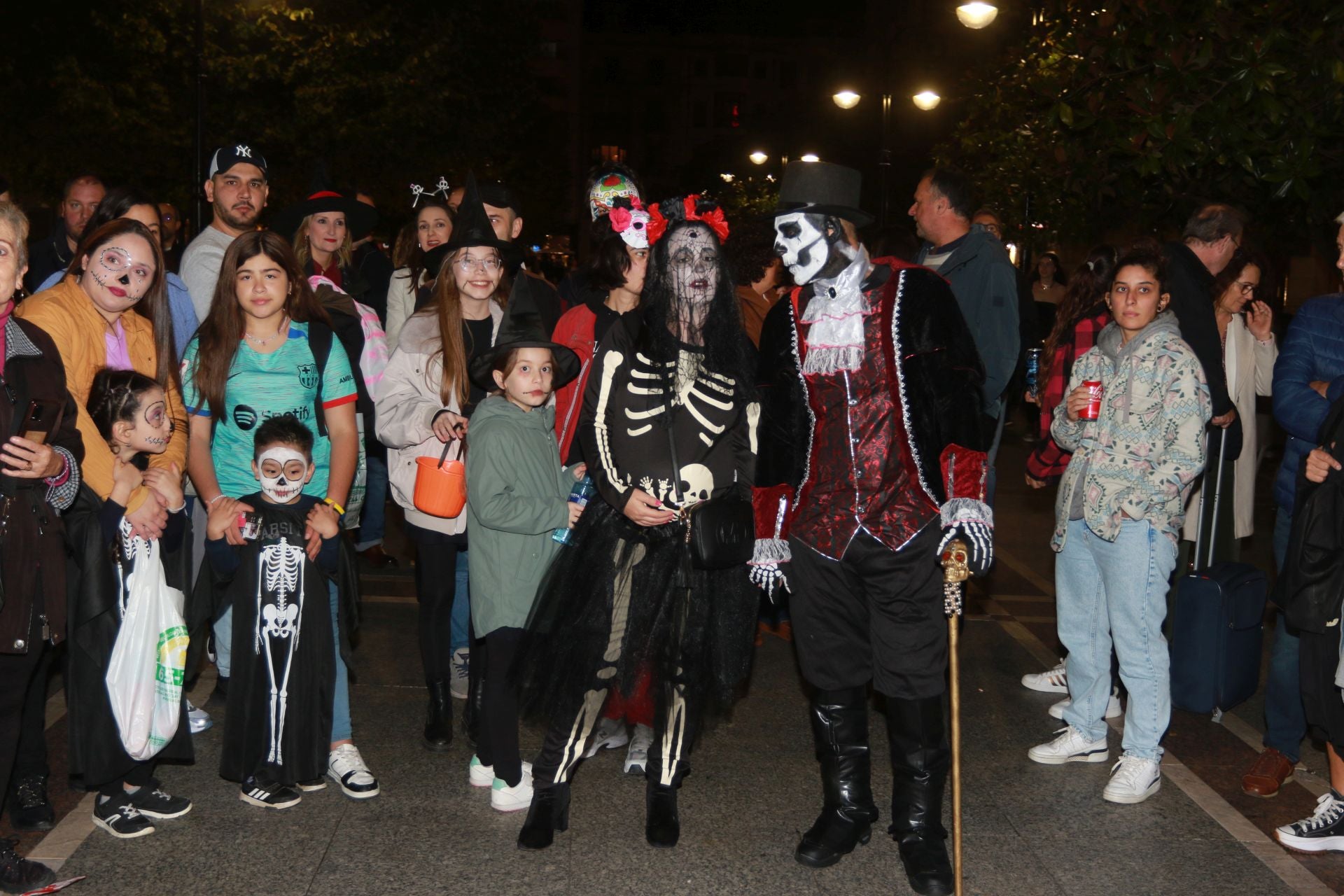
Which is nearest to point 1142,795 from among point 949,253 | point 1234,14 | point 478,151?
point 949,253

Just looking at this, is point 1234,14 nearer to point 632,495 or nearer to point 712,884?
point 632,495

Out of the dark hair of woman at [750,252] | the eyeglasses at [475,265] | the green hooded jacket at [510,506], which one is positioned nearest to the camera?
the green hooded jacket at [510,506]

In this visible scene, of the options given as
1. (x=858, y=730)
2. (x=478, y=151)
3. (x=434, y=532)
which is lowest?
(x=858, y=730)

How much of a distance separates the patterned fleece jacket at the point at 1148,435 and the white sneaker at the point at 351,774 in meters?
2.97

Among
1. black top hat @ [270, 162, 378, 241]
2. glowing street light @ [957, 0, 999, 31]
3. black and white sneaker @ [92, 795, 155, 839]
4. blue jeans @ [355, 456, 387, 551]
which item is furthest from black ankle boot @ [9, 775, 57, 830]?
glowing street light @ [957, 0, 999, 31]

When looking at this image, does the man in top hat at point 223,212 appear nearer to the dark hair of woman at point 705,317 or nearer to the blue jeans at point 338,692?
the blue jeans at point 338,692

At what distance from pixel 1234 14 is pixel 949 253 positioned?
2.33 metres

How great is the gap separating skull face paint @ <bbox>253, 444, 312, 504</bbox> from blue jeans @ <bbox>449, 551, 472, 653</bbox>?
95 centimetres

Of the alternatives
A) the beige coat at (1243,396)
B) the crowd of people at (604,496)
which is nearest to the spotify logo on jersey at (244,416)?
the crowd of people at (604,496)

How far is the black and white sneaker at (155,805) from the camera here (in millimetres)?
4684

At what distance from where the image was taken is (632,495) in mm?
4430

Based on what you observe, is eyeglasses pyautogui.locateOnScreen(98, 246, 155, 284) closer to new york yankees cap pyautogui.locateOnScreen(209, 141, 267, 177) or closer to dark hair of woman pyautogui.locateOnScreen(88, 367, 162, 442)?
dark hair of woman pyautogui.locateOnScreen(88, 367, 162, 442)

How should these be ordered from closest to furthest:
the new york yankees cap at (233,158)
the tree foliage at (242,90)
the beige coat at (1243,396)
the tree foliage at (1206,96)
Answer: the new york yankees cap at (233,158) < the beige coat at (1243,396) < the tree foliage at (1206,96) < the tree foliage at (242,90)

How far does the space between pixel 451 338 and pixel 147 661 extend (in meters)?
1.71
